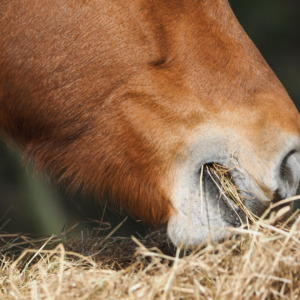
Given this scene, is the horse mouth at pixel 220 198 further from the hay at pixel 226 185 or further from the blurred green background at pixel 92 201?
the blurred green background at pixel 92 201

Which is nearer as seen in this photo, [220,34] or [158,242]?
[220,34]

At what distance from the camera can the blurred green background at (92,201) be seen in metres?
2.16

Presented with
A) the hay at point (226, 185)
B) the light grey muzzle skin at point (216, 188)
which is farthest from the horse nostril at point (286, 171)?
the hay at point (226, 185)

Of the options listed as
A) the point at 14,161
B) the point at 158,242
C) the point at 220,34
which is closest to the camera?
the point at 220,34

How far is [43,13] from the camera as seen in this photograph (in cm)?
105

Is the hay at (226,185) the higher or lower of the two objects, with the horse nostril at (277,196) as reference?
higher

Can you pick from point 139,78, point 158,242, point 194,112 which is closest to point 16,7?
point 139,78

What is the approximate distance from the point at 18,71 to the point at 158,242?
867 millimetres

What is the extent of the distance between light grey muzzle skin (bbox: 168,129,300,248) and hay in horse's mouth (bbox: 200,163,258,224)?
12 mm

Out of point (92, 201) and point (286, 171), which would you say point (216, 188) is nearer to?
point (286, 171)

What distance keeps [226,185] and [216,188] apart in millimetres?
31

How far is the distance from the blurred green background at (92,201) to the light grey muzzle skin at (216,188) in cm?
114

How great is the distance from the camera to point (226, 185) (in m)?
1.05

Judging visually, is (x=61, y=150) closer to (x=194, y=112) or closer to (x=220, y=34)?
(x=194, y=112)
